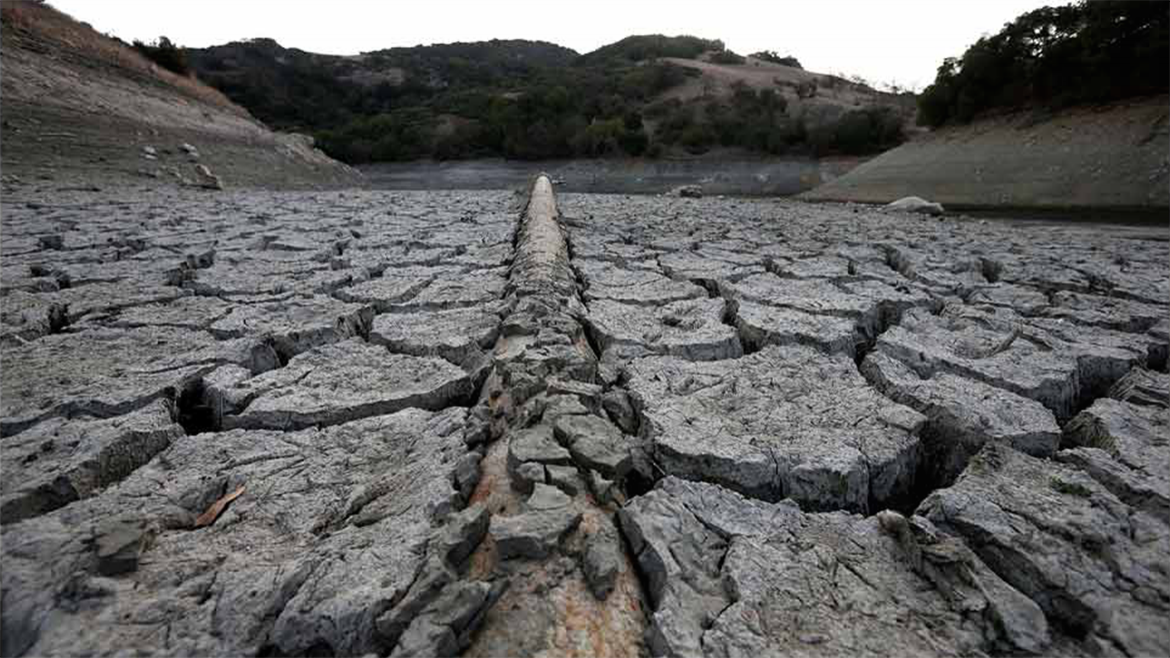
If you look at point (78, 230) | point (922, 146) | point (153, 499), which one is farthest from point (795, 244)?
point (922, 146)

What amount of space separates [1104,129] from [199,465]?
Result: 14705 mm

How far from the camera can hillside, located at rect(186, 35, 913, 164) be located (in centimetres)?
2172

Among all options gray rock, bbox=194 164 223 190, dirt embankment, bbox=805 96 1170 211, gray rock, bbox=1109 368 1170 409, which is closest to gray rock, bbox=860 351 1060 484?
gray rock, bbox=1109 368 1170 409

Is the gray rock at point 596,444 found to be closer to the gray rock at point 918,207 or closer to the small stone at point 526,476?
the small stone at point 526,476

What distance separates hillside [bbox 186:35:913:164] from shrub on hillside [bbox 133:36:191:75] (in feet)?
27.2

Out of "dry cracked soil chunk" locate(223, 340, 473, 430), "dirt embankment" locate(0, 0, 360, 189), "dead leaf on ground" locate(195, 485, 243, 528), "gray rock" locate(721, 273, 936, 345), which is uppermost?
"dirt embankment" locate(0, 0, 360, 189)

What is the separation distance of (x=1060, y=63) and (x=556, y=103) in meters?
18.9

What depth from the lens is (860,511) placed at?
0.92 m

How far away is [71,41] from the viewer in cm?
1022

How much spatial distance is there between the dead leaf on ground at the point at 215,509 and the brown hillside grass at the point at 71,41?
1213 cm

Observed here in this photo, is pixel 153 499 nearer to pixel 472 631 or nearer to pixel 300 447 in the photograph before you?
pixel 300 447

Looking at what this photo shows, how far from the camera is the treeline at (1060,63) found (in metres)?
10.6

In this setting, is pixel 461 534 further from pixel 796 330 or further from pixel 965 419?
pixel 796 330

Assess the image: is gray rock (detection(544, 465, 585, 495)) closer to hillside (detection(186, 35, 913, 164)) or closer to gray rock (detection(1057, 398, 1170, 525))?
gray rock (detection(1057, 398, 1170, 525))
